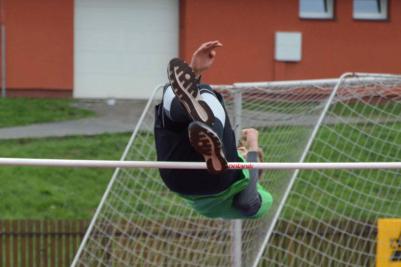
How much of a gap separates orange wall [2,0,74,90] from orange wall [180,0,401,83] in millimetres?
2123

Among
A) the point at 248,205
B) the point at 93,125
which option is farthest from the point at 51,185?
the point at 248,205

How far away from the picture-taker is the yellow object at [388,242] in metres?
7.02

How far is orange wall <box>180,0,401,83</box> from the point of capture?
60.9ft

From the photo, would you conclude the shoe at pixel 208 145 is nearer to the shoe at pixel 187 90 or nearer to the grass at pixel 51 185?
the shoe at pixel 187 90

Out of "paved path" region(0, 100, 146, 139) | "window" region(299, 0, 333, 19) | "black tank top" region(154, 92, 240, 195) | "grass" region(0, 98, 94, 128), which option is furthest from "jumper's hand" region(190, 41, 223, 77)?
"window" region(299, 0, 333, 19)

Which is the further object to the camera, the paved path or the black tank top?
the paved path

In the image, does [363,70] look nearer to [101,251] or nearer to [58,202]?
[58,202]

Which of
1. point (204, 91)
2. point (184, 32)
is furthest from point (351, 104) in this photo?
point (184, 32)

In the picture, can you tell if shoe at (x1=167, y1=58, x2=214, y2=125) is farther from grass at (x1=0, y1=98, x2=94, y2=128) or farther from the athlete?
grass at (x1=0, y1=98, x2=94, y2=128)

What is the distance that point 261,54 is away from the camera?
18875 mm

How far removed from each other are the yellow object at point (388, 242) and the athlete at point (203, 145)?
1133 mm

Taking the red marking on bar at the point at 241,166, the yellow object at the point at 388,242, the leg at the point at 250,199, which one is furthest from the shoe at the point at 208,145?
the yellow object at the point at 388,242

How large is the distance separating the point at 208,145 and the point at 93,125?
33.5 feet

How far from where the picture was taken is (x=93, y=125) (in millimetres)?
15117
